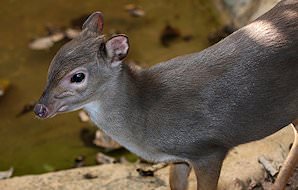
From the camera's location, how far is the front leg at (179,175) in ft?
12.3

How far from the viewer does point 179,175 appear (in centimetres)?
375

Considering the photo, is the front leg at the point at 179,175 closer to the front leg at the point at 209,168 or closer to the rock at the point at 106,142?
the front leg at the point at 209,168

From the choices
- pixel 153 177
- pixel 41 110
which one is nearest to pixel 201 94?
pixel 41 110

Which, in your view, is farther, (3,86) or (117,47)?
(3,86)

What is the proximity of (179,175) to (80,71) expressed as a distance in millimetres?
927

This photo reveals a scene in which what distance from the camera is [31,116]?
5012 mm

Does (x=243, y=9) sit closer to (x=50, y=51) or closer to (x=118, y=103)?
(x=50, y=51)

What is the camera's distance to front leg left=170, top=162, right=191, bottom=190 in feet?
12.3

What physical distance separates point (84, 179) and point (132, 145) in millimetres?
657

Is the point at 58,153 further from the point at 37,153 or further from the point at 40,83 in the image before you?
the point at 40,83

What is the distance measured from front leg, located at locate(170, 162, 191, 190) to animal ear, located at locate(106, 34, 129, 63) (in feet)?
2.53

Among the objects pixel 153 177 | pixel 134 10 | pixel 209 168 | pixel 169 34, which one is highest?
pixel 134 10

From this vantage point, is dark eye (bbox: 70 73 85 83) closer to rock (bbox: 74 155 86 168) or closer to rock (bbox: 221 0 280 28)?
rock (bbox: 74 155 86 168)

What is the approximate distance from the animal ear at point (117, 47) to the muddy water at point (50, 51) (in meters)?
1.63
